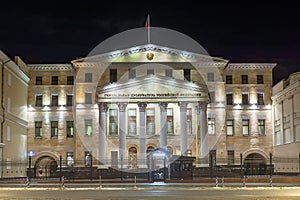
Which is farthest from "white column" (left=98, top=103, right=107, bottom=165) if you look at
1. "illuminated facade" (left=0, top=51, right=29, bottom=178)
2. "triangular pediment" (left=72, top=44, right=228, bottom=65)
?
"illuminated facade" (left=0, top=51, right=29, bottom=178)

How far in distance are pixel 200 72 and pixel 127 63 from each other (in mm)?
8423

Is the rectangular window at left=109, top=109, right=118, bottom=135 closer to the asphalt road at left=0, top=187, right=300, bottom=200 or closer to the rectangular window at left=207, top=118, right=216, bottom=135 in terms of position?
the rectangular window at left=207, top=118, right=216, bottom=135

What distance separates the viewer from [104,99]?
56.6 meters

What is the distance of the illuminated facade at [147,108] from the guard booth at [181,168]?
1211 cm

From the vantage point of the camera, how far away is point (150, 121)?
203 ft

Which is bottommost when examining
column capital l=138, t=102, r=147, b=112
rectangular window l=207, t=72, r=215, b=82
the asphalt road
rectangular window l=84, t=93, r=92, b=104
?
the asphalt road

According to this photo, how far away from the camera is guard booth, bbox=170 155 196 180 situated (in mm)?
42906

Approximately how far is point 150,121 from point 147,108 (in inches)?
60.3

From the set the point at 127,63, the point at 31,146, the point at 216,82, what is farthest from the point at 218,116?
the point at 31,146

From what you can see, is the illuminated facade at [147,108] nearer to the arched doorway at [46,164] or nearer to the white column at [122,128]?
the white column at [122,128]

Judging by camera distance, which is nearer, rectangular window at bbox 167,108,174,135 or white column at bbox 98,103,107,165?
white column at bbox 98,103,107,165

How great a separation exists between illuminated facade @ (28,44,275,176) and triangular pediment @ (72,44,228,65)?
0.11 meters

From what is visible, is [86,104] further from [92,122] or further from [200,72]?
[200,72]

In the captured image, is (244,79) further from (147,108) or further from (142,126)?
(142,126)
